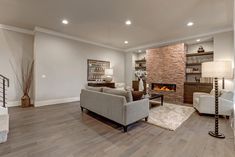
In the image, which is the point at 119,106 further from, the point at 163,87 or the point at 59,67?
the point at 163,87

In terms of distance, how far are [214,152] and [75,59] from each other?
18.5 feet

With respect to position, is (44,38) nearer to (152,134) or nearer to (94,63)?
(94,63)

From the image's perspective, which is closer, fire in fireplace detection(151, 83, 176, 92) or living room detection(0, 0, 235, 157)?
living room detection(0, 0, 235, 157)

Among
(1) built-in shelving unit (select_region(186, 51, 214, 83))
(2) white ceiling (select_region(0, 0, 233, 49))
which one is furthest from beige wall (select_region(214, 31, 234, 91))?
(1) built-in shelving unit (select_region(186, 51, 214, 83))

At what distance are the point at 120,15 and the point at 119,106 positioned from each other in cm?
268

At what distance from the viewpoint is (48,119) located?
11.1ft

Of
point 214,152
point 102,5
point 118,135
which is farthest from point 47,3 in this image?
point 214,152

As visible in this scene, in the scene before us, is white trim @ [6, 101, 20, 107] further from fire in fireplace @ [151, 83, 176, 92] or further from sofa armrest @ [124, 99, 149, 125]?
fire in fireplace @ [151, 83, 176, 92]

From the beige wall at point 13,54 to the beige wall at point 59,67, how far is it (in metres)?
0.68

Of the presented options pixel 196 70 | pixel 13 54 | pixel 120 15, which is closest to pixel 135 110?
pixel 120 15

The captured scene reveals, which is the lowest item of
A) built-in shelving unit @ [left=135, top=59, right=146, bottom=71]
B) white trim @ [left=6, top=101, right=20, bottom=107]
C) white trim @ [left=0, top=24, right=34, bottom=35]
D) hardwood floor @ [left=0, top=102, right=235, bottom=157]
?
hardwood floor @ [left=0, top=102, right=235, bottom=157]

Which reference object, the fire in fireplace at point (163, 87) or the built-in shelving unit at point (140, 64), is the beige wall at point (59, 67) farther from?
the fire in fireplace at point (163, 87)

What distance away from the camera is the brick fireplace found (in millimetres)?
5734

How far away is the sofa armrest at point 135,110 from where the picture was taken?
106 inches
